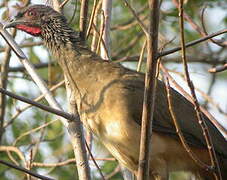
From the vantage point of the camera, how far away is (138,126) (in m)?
4.68

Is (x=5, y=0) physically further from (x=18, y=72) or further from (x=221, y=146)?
(x=221, y=146)

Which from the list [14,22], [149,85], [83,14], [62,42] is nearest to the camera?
[149,85]

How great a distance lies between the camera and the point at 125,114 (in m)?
4.66

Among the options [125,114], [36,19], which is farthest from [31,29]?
[125,114]

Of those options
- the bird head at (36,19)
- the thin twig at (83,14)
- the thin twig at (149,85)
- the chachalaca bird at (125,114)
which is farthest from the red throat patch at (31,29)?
the thin twig at (149,85)

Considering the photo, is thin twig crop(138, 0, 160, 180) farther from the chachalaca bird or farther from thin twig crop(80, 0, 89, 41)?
thin twig crop(80, 0, 89, 41)

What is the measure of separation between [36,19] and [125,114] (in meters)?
1.50

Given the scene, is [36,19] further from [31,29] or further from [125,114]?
[125,114]

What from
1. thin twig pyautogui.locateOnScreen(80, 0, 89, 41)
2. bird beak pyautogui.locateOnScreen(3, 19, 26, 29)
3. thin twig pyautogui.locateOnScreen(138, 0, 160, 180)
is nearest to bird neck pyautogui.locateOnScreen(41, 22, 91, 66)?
bird beak pyautogui.locateOnScreen(3, 19, 26, 29)

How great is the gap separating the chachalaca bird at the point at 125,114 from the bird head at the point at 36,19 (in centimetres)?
21

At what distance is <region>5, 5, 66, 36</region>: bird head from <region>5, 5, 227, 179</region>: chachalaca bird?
212 mm

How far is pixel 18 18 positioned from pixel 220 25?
12.6ft

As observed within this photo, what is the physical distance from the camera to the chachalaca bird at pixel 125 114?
185 inches

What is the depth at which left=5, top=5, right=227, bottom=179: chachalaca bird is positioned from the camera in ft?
15.4
